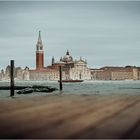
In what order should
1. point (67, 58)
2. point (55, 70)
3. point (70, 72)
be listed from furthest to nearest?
1. point (67, 58)
2. point (55, 70)
3. point (70, 72)

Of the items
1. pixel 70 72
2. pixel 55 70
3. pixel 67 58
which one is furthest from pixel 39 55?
pixel 70 72

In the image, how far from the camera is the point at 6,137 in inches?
84.4

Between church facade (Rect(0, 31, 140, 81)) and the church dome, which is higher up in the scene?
the church dome

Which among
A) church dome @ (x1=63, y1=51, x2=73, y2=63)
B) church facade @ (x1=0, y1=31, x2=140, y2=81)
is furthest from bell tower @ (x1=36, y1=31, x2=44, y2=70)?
church dome @ (x1=63, y1=51, x2=73, y2=63)

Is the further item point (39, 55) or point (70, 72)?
point (39, 55)

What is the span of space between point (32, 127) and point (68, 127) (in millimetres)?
327

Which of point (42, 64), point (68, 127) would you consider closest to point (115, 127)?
point (68, 127)

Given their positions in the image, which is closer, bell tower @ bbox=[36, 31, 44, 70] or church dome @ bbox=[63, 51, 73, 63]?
bell tower @ bbox=[36, 31, 44, 70]

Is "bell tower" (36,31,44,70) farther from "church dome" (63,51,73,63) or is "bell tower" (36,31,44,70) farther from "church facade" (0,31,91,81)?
"church dome" (63,51,73,63)

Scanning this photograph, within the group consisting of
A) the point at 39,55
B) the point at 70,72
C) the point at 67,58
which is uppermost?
the point at 39,55

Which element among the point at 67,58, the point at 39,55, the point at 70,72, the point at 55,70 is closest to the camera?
the point at 70,72

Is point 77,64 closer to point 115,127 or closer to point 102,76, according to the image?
point 102,76

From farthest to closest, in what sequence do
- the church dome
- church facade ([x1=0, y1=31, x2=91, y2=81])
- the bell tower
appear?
1. the church dome
2. the bell tower
3. church facade ([x1=0, y1=31, x2=91, y2=81])

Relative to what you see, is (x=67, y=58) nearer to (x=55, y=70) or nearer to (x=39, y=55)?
(x=55, y=70)
